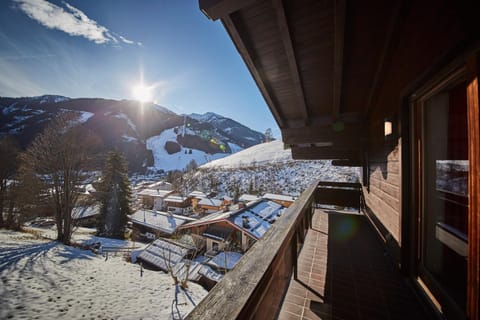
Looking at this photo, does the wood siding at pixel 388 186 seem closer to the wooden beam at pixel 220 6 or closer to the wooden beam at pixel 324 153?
the wooden beam at pixel 324 153

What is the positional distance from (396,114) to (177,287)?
27.3 ft

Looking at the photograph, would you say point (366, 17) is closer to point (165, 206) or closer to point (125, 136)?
point (165, 206)

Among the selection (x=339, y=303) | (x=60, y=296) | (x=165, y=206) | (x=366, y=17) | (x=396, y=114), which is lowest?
(x=165, y=206)

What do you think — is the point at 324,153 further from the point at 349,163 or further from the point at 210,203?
the point at 210,203

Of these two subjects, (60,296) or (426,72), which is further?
(60,296)

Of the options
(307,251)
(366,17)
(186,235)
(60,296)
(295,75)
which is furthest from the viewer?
(186,235)

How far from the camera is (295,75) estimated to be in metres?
2.40

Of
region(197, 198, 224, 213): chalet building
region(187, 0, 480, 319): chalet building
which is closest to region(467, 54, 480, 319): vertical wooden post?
region(187, 0, 480, 319): chalet building

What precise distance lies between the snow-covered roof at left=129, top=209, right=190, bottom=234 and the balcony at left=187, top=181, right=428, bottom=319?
47.6 feet

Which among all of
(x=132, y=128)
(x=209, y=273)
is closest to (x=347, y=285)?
(x=209, y=273)

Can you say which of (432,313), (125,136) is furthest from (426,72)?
(125,136)

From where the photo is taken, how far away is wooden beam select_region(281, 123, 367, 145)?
3.67 metres

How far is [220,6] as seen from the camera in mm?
1405

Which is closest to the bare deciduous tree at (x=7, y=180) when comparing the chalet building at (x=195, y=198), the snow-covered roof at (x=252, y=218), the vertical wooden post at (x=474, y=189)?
the snow-covered roof at (x=252, y=218)
